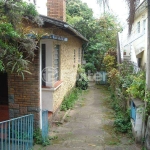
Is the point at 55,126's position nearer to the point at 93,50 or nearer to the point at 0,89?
the point at 0,89

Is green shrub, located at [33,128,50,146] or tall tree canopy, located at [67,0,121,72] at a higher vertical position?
tall tree canopy, located at [67,0,121,72]

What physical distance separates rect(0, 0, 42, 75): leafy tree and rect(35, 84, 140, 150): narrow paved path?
8.06 feet

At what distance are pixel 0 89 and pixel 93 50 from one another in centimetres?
1099

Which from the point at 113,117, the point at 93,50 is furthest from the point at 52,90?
the point at 93,50

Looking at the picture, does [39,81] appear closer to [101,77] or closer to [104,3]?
[104,3]

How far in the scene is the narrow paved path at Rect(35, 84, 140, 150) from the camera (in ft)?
17.0

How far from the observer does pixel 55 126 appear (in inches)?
261

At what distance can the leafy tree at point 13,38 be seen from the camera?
396cm

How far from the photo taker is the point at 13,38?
165 inches

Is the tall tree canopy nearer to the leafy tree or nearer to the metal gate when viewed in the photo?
the metal gate

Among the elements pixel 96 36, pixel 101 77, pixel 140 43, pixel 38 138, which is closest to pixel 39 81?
pixel 38 138

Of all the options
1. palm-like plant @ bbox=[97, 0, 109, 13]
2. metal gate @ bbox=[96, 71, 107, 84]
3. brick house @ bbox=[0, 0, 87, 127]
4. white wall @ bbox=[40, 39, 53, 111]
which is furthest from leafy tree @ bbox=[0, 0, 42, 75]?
metal gate @ bbox=[96, 71, 107, 84]

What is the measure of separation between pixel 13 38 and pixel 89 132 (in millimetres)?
3796

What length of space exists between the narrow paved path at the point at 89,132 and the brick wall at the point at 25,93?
108cm
